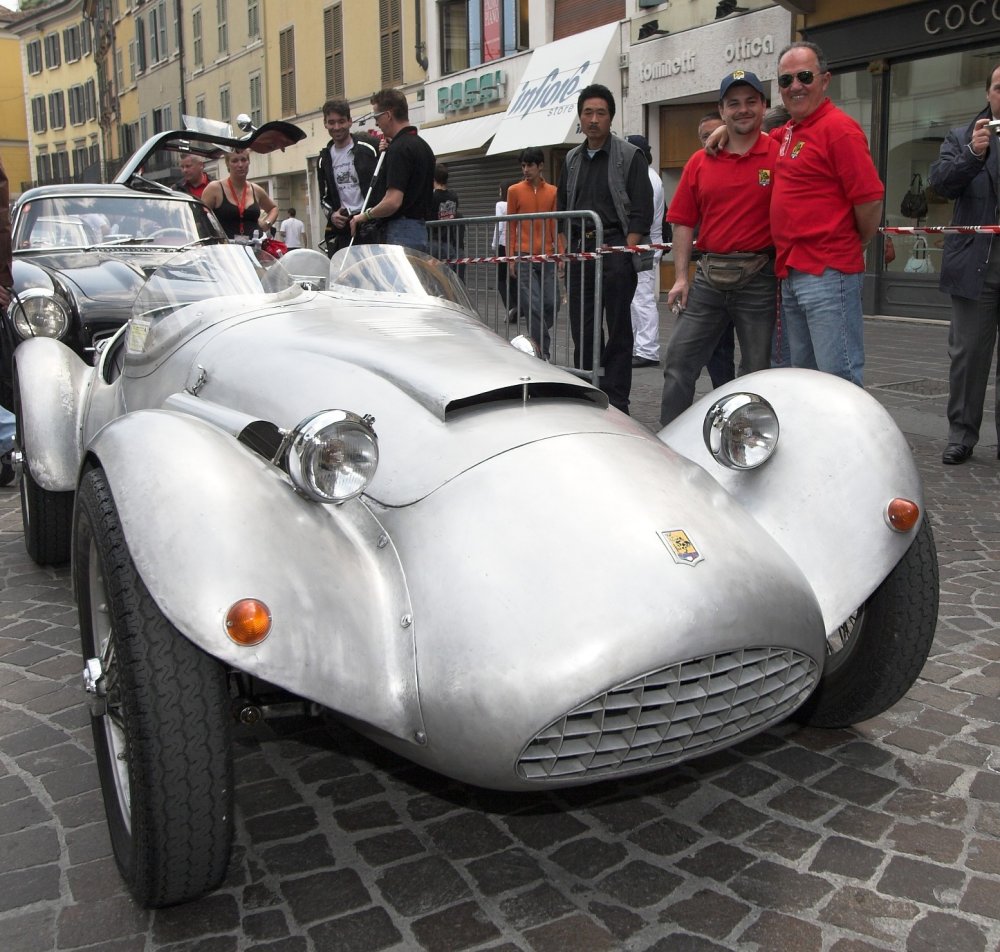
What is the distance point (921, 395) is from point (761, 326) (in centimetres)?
328

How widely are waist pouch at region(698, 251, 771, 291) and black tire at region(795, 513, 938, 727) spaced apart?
250 centimetres

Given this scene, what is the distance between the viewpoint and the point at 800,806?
8.25 feet

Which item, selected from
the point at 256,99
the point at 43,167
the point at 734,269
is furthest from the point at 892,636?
the point at 43,167

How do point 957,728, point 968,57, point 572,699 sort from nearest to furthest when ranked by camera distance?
1. point 572,699
2. point 957,728
3. point 968,57

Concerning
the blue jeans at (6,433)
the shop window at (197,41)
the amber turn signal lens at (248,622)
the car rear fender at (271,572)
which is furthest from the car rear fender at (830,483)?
the shop window at (197,41)

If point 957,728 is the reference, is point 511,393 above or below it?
above

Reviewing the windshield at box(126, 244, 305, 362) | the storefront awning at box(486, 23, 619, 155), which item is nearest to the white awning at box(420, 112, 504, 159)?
the storefront awning at box(486, 23, 619, 155)

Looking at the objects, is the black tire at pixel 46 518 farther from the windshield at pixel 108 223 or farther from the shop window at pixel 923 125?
the shop window at pixel 923 125

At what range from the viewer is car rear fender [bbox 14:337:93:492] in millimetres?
3928

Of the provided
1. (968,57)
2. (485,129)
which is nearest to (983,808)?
(968,57)

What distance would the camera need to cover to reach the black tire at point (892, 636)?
2.59 meters

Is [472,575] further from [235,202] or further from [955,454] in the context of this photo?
[235,202]

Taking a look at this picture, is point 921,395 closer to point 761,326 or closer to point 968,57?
point 761,326

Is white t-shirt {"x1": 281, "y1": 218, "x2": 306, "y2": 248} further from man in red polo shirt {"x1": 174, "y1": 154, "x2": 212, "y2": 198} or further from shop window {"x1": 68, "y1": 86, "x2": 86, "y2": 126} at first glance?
shop window {"x1": 68, "y1": 86, "x2": 86, "y2": 126}
